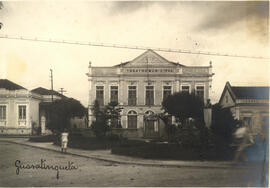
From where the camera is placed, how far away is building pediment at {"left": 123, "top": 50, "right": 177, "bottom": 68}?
6.10 metres

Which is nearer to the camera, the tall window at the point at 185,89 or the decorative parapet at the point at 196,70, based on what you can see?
the decorative parapet at the point at 196,70

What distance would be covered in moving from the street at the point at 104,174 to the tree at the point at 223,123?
0.66 metres

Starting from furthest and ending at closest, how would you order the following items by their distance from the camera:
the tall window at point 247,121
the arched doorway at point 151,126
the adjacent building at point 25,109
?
the arched doorway at point 151,126 → the adjacent building at point 25,109 → the tall window at point 247,121

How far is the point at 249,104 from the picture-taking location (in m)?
6.02

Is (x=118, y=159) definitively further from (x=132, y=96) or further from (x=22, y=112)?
(x=22, y=112)

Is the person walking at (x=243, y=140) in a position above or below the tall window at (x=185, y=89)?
below

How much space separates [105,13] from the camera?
5984 millimetres

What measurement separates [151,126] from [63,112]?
1975 mm

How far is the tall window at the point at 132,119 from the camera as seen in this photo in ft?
20.6

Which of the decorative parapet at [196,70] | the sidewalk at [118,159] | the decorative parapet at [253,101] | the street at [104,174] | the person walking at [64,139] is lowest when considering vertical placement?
the street at [104,174]

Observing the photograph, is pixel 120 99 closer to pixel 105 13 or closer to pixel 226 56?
pixel 105 13

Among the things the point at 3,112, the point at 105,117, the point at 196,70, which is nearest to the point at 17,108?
the point at 3,112

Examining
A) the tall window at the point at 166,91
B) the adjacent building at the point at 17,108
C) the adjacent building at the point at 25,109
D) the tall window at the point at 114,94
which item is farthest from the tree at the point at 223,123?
the adjacent building at the point at 17,108

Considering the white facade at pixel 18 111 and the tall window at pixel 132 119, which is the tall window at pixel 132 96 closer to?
the tall window at pixel 132 119
